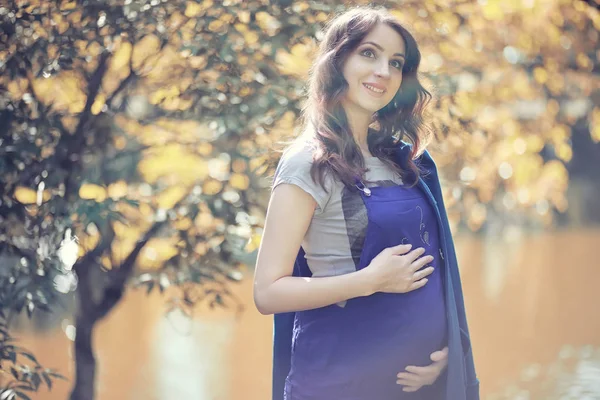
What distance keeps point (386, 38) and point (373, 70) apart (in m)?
0.09

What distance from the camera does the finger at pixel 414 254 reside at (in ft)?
6.44

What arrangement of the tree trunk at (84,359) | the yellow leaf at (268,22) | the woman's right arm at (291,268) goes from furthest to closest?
the tree trunk at (84,359), the yellow leaf at (268,22), the woman's right arm at (291,268)

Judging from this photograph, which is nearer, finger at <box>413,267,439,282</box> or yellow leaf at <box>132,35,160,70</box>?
finger at <box>413,267,439,282</box>

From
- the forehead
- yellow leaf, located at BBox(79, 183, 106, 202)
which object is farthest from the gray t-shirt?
yellow leaf, located at BBox(79, 183, 106, 202)

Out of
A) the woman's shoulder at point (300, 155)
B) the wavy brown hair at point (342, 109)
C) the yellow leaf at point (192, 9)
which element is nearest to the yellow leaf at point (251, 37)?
the yellow leaf at point (192, 9)

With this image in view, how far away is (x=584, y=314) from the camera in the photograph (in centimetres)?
884

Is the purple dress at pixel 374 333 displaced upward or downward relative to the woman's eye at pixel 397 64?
downward

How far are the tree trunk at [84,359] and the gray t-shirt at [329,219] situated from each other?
214 cm

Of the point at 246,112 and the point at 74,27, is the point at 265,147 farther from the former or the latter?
the point at 74,27

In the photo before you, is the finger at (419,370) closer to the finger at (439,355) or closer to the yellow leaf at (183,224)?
the finger at (439,355)

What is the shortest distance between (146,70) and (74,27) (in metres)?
0.58

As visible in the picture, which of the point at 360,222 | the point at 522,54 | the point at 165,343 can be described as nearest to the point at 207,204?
the point at 360,222

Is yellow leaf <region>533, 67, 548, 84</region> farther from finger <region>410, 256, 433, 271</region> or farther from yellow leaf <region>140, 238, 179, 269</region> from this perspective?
finger <region>410, 256, 433, 271</region>

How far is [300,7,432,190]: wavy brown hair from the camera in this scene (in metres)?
1.97
